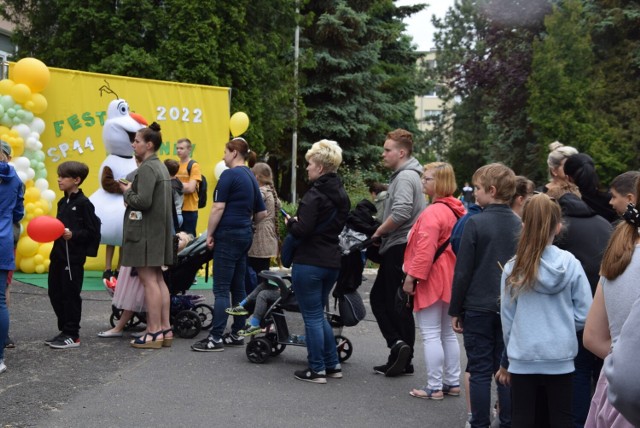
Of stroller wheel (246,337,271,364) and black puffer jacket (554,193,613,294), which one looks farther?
stroller wheel (246,337,271,364)

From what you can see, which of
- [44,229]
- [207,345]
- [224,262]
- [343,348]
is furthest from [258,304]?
[44,229]

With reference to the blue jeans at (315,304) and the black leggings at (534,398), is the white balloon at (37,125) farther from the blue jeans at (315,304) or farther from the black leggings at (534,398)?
the black leggings at (534,398)

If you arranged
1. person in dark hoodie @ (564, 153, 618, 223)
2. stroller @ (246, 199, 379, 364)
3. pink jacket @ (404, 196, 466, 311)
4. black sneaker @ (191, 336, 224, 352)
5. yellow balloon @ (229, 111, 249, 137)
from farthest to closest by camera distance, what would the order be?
yellow balloon @ (229, 111, 249, 137), black sneaker @ (191, 336, 224, 352), stroller @ (246, 199, 379, 364), pink jacket @ (404, 196, 466, 311), person in dark hoodie @ (564, 153, 618, 223)

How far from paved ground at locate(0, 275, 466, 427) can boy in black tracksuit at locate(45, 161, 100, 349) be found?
0.24m

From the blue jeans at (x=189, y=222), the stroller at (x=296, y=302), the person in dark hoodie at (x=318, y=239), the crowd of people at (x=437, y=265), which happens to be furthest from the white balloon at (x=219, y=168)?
the person in dark hoodie at (x=318, y=239)

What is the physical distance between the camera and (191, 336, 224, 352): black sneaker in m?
8.00

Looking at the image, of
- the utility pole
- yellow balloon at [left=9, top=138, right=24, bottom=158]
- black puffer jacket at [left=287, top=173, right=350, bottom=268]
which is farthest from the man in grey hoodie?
the utility pole

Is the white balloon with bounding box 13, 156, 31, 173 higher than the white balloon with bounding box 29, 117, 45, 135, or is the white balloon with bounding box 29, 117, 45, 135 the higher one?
the white balloon with bounding box 29, 117, 45, 135

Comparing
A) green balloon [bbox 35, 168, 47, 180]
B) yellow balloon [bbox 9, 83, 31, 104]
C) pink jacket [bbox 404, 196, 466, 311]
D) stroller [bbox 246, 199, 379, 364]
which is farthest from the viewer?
green balloon [bbox 35, 168, 47, 180]

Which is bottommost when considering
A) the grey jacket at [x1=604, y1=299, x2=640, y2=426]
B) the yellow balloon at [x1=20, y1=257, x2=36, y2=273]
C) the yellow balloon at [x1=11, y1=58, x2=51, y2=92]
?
the yellow balloon at [x1=20, y1=257, x2=36, y2=273]

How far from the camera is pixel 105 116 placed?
13219mm

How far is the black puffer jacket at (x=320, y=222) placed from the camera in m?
6.79

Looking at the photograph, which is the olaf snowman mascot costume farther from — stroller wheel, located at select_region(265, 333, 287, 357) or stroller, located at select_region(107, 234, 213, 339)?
stroller wheel, located at select_region(265, 333, 287, 357)

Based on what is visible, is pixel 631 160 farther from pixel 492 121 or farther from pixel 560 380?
pixel 560 380
